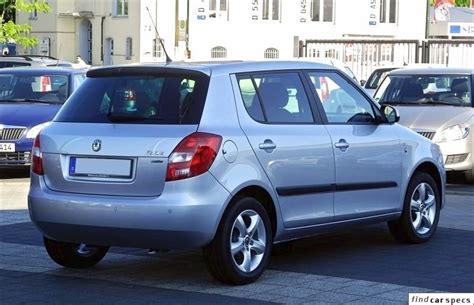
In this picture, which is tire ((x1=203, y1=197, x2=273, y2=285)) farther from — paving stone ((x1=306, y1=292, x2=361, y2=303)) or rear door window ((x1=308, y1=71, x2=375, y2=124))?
rear door window ((x1=308, y1=71, x2=375, y2=124))

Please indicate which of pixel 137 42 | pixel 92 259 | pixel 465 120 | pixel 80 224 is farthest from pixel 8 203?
pixel 137 42

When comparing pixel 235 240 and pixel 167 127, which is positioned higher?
pixel 167 127

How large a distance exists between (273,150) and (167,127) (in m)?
0.89

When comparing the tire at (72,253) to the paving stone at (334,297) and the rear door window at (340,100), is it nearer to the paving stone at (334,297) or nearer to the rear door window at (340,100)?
the paving stone at (334,297)

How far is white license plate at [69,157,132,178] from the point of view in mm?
7371

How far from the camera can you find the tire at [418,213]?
936cm

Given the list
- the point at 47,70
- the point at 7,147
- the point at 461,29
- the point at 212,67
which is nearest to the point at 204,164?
the point at 212,67

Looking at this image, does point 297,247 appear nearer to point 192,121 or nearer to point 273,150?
point 273,150

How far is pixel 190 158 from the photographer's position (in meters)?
7.20

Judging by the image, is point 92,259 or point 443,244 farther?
point 443,244

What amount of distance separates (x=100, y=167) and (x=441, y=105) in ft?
27.5

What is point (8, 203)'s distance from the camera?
12.5 m

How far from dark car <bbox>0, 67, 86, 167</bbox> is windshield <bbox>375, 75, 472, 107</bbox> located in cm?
461

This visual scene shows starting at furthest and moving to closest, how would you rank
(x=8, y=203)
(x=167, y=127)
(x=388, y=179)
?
1. (x=8, y=203)
2. (x=388, y=179)
3. (x=167, y=127)
